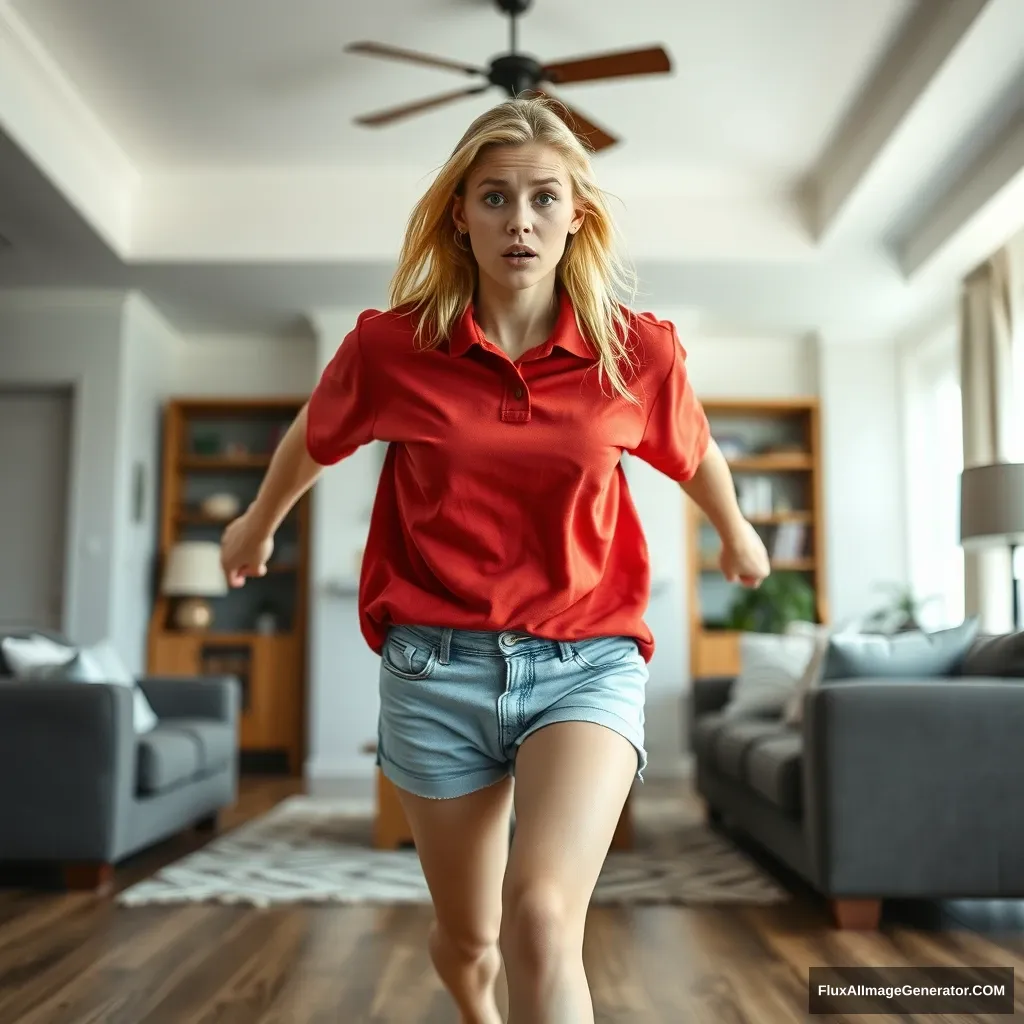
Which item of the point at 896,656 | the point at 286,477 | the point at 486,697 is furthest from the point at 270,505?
the point at 896,656

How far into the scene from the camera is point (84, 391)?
6355 mm

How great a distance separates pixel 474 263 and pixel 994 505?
3.15 meters

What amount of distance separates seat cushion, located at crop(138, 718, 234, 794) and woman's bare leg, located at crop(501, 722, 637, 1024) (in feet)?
8.73

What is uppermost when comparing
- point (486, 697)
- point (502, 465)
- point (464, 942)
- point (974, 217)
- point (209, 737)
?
point (974, 217)

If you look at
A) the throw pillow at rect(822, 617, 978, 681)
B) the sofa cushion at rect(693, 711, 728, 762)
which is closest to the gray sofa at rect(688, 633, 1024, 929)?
the throw pillow at rect(822, 617, 978, 681)

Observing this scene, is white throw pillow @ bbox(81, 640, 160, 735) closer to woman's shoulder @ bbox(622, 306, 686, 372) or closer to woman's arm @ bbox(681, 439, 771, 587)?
woman's arm @ bbox(681, 439, 771, 587)

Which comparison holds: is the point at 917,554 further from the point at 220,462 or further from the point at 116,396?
the point at 116,396

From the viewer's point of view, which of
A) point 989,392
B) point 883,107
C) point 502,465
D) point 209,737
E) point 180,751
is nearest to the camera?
point 502,465

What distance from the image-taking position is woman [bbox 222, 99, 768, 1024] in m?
1.26

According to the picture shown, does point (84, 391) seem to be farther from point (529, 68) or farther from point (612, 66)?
point (612, 66)

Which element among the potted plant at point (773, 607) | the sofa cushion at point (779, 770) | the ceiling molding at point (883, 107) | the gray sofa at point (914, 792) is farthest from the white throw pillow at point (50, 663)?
the potted plant at point (773, 607)

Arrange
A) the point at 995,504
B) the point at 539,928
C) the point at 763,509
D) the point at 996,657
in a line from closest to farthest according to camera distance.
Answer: the point at 539,928, the point at 996,657, the point at 995,504, the point at 763,509

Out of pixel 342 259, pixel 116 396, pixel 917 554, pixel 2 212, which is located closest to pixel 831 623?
pixel 917 554

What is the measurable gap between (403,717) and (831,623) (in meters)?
5.86
